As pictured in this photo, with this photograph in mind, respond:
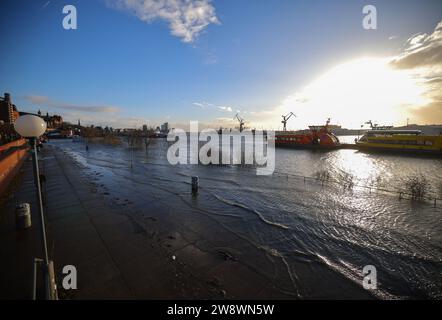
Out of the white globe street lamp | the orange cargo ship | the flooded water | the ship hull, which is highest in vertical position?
the orange cargo ship

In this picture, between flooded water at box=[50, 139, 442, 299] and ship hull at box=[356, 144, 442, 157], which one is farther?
ship hull at box=[356, 144, 442, 157]

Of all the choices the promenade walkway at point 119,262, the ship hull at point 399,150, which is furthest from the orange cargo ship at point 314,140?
the promenade walkway at point 119,262

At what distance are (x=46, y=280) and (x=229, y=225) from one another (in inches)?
299

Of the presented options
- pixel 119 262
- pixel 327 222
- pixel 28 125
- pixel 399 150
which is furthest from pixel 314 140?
pixel 28 125

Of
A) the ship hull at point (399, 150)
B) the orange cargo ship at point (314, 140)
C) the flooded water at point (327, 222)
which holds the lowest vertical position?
the flooded water at point (327, 222)

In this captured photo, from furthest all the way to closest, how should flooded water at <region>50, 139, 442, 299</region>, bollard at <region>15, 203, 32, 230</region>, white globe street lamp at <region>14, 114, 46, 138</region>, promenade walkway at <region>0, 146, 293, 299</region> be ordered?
1. bollard at <region>15, 203, 32, 230</region>
2. flooded water at <region>50, 139, 442, 299</region>
3. promenade walkway at <region>0, 146, 293, 299</region>
4. white globe street lamp at <region>14, 114, 46, 138</region>

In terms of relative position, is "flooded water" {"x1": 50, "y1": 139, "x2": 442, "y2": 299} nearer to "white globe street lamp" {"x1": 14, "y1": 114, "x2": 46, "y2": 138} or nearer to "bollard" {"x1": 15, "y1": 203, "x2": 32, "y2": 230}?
"bollard" {"x1": 15, "y1": 203, "x2": 32, "y2": 230}

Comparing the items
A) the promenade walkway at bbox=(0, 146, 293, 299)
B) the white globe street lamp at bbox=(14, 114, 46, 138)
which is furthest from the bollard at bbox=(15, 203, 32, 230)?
the white globe street lamp at bbox=(14, 114, 46, 138)

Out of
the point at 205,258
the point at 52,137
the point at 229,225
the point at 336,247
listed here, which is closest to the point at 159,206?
the point at 229,225

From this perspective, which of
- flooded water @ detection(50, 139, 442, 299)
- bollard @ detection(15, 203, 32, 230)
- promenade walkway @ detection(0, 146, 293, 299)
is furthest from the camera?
bollard @ detection(15, 203, 32, 230)

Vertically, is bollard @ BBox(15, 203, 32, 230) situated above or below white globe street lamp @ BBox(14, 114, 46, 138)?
below

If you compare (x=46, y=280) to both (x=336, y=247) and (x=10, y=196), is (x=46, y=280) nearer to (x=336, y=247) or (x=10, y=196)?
(x=336, y=247)

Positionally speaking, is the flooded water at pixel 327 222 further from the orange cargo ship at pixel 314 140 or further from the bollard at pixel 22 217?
the orange cargo ship at pixel 314 140
